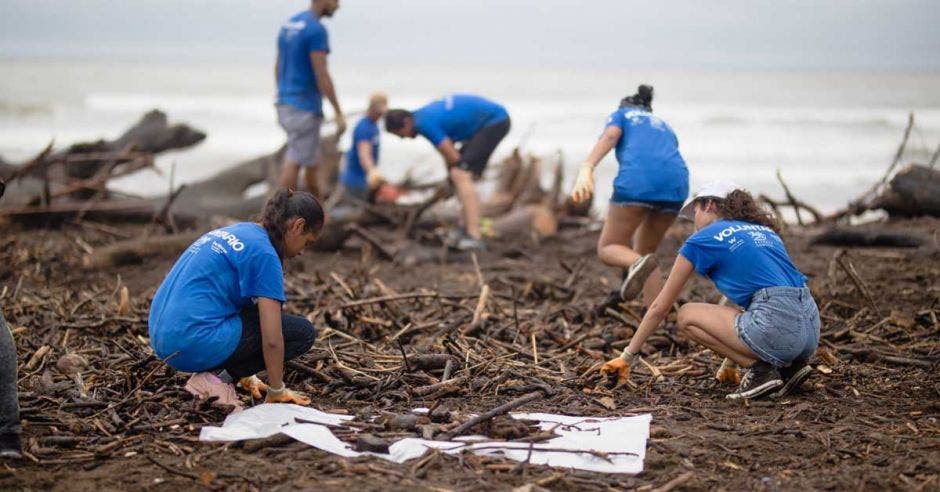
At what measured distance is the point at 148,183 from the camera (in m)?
18.5

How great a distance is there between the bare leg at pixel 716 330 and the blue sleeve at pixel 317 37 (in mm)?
5165

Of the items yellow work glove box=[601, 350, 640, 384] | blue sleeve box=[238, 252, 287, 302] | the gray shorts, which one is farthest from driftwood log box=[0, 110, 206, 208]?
yellow work glove box=[601, 350, 640, 384]

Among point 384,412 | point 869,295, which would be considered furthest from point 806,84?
point 384,412

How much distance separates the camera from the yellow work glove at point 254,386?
4629 mm

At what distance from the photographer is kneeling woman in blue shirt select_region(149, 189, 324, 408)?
4.27 metres

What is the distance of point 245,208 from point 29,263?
10.0 ft

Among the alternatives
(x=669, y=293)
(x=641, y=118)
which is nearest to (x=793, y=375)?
(x=669, y=293)

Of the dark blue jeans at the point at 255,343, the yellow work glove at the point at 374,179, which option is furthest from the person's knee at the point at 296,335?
the yellow work glove at the point at 374,179

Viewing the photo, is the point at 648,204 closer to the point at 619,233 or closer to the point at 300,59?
the point at 619,233

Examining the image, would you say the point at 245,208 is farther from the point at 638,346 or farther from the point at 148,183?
the point at 148,183

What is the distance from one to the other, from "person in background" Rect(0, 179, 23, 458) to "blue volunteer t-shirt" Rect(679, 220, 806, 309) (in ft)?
9.92

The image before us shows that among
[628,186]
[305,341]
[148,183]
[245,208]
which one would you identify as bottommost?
[148,183]

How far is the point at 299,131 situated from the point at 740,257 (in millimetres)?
5485

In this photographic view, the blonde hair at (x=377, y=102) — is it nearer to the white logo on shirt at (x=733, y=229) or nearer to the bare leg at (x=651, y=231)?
A: the bare leg at (x=651, y=231)
